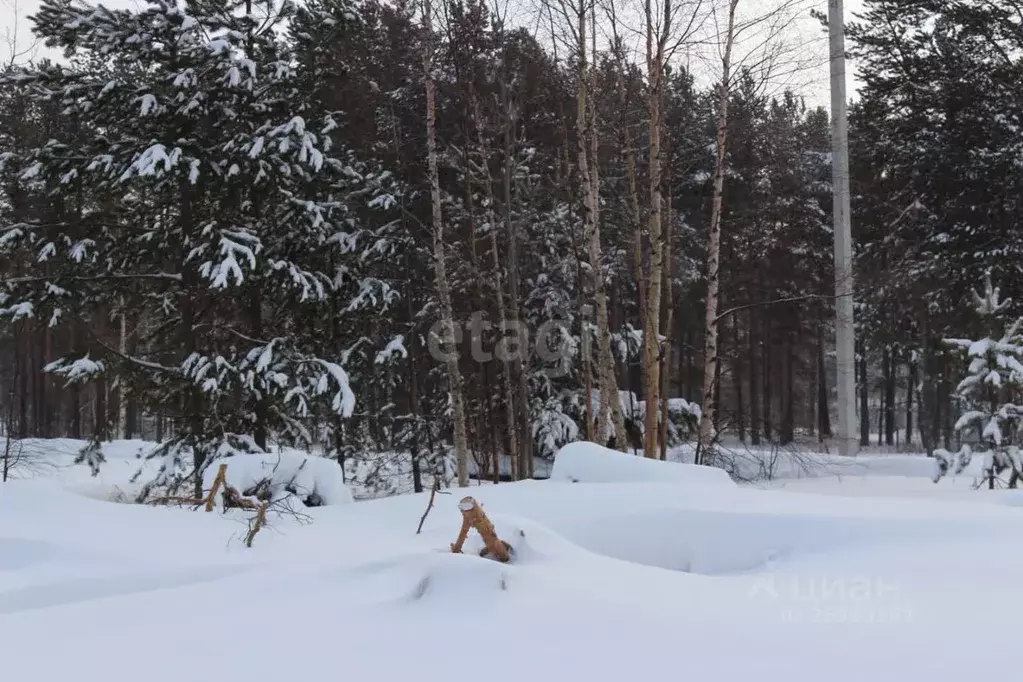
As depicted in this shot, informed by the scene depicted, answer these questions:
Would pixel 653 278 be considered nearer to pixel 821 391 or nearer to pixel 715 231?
pixel 715 231

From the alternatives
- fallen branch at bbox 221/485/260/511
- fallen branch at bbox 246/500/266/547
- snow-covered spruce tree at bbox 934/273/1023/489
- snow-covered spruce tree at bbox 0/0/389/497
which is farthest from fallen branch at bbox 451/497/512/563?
snow-covered spruce tree at bbox 934/273/1023/489

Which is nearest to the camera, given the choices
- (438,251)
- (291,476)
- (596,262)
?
(291,476)

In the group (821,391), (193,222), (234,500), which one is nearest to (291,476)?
(234,500)

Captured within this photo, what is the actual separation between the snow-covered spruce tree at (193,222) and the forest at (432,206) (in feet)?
0.18

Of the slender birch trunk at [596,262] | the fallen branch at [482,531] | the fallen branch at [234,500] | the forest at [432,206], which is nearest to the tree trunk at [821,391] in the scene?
the forest at [432,206]

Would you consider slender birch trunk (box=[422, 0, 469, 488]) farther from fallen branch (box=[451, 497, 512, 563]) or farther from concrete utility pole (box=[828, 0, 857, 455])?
fallen branch (box=[451, 497, 512, 563])

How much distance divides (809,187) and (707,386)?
13.7 m

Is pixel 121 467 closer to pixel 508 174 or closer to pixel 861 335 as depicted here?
pixel 508 174

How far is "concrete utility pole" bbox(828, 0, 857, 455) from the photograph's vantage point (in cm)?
1077

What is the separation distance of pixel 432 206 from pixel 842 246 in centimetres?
714

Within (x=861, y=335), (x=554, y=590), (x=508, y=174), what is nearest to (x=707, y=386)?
(x=508, y=174)

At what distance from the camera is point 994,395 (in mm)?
9336

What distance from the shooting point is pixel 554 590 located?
377cm

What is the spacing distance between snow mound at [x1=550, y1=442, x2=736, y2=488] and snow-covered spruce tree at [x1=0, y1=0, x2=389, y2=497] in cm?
410
